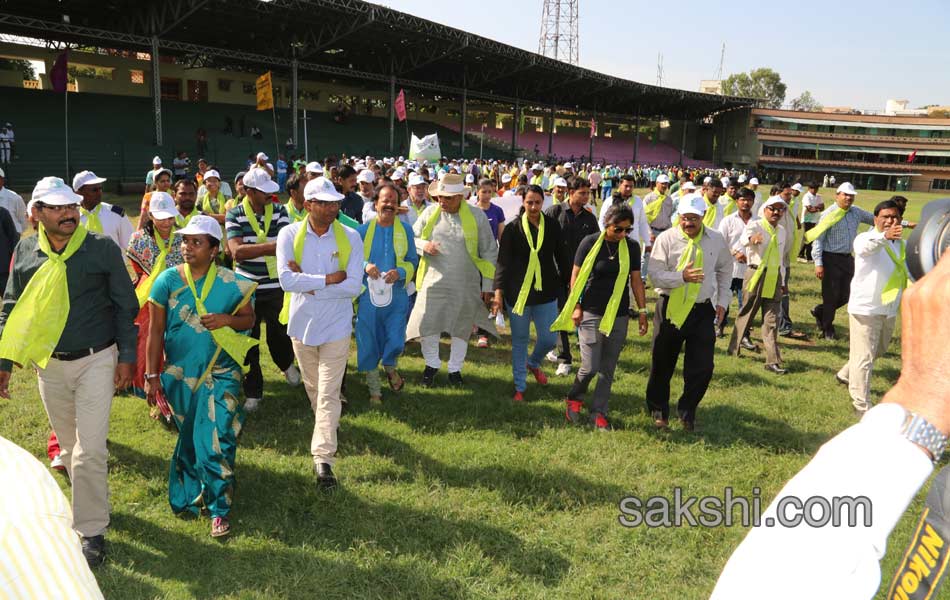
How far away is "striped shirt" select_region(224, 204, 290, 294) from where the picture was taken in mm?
5566

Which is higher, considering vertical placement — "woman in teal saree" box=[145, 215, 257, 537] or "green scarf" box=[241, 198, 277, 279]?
"green scarf" box=[241, 198, 277, 279]

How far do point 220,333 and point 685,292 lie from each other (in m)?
3.56

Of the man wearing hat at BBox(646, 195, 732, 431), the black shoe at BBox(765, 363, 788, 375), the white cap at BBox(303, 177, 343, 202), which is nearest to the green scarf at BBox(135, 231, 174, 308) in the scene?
the white cap at BBox(303, 177, 343, 202)

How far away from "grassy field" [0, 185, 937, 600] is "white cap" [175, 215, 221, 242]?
5.75ft

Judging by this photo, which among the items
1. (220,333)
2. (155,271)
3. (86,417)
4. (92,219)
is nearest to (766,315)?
(220,333)

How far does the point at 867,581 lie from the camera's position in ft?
2.50

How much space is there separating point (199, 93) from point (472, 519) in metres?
39.6

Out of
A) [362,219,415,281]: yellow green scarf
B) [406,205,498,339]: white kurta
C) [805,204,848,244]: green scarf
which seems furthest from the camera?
[805,204,848,244]: green scarf

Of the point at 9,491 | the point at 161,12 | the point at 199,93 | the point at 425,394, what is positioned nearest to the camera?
the point at 9,491

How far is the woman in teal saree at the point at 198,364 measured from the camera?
12.4 feet

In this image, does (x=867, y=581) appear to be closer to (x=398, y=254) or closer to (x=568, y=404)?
(x=568, y=404)

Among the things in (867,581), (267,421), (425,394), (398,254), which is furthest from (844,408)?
(867,581)

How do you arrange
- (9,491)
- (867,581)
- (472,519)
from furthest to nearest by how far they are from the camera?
(472,519), (9,491), (867,581)

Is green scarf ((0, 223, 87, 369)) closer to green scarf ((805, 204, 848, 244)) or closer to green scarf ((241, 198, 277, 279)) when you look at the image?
green scarf ((241, 198, 277, 279))
